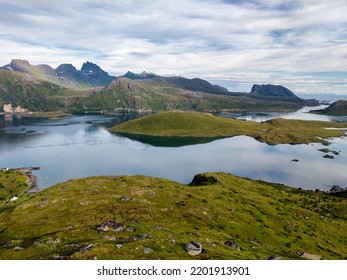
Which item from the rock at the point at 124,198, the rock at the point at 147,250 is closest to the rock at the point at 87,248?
the rock at the point at 147,250

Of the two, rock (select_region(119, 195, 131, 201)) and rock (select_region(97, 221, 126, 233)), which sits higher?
rock (select_region(97, 221, 126, 233))

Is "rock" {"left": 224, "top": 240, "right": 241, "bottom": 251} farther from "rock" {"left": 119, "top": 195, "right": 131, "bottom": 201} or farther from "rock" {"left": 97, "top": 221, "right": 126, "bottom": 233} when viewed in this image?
"rock" {"left": 119, "top": 195, "right": 131, "bottom": 201}

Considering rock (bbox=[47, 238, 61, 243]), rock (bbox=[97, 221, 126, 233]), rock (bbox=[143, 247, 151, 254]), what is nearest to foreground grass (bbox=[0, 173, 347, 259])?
rock (bbox=[143, 247, 151, 254])

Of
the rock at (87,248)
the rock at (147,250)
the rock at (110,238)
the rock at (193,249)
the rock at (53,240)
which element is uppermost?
the rock at (87,248)

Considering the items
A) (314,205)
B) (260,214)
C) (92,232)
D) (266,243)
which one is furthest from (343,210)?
(92,232)

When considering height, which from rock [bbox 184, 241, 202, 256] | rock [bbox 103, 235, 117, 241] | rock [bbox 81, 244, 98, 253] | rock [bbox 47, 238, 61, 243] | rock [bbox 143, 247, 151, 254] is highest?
rock [bbox 81, 244, 98, 253]

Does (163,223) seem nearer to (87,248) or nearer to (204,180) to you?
(87,248)

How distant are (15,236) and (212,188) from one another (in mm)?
76938

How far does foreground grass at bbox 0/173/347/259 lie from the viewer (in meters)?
52.3

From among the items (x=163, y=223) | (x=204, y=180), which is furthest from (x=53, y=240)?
(x=204, y=180)

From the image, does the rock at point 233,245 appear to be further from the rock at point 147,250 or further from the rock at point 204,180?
the rock at point 204,180

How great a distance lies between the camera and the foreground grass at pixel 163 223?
172ft

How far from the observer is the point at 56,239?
58.1 meters

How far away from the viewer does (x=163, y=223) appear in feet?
258
